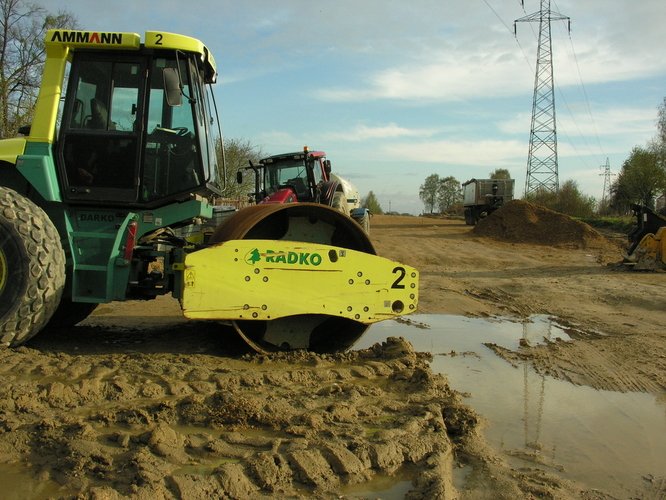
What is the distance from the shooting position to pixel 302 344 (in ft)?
16.9

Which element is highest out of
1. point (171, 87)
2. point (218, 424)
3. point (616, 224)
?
point (171, 87)

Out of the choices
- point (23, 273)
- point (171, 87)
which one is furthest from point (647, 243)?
point (23, 273)

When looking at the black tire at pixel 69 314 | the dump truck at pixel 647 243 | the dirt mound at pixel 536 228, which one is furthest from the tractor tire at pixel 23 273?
the dirt mound at pixel 536 228

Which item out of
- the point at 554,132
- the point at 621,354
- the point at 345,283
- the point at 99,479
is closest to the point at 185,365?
the point at 345,283

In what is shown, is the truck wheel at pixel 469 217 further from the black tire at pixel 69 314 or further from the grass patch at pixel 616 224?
the black tire at pixel 69 314

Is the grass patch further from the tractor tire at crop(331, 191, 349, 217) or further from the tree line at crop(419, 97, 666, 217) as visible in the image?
the tractor tire at crop(331, 191, 349, 217)

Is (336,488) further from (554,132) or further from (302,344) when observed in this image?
(554,132)

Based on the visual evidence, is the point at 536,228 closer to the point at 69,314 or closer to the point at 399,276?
the point at 399,276

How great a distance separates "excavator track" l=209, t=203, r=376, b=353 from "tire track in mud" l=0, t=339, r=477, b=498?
0.98ft

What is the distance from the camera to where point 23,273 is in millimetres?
4379

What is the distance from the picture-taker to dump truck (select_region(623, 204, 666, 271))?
13.9 meters

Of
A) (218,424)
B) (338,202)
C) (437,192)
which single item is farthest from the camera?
(437,192)

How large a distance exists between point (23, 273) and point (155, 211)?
1.18 metres

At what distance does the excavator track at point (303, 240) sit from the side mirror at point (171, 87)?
1.08m
